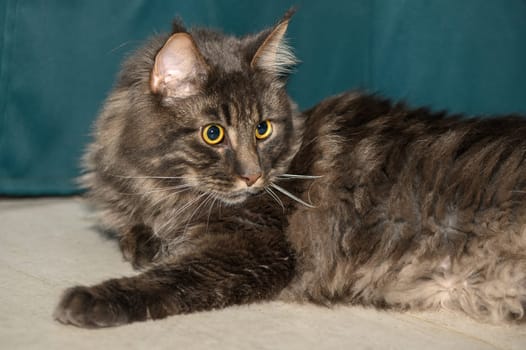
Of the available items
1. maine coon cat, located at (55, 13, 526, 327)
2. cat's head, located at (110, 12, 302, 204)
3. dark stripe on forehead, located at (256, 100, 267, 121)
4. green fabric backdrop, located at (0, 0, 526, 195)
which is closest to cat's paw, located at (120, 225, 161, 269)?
maine coon cat, located at (55, 13, 526, 327)

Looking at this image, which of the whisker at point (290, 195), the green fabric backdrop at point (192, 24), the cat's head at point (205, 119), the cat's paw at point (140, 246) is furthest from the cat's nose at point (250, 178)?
the green fabric backdrop at point (192, 24)

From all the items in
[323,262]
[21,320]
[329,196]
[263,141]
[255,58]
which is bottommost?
[21,320]

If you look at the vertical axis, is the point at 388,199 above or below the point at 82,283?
above

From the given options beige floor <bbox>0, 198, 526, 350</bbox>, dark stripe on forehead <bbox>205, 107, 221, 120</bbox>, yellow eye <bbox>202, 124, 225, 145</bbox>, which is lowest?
beige floor <bbox>0, 198, 526, 350</bbox>

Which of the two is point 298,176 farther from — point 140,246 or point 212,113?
point 140,246

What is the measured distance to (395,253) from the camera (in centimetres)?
211

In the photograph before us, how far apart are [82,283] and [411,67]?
174 centimetres

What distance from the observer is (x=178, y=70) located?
83.2 inches

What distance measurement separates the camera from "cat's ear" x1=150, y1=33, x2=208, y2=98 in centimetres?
206

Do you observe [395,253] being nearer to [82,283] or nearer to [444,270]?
[444,270]

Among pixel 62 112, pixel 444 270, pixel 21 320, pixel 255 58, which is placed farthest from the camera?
pixel 62 112

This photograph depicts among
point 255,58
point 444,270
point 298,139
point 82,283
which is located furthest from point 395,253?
point 82,283

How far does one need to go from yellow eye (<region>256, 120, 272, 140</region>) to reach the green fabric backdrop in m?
0.95

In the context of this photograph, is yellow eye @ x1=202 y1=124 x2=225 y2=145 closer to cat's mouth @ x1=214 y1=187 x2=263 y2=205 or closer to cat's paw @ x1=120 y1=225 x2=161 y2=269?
cat's mouth @ x1=214 y1=187 x2=263 y2=205
